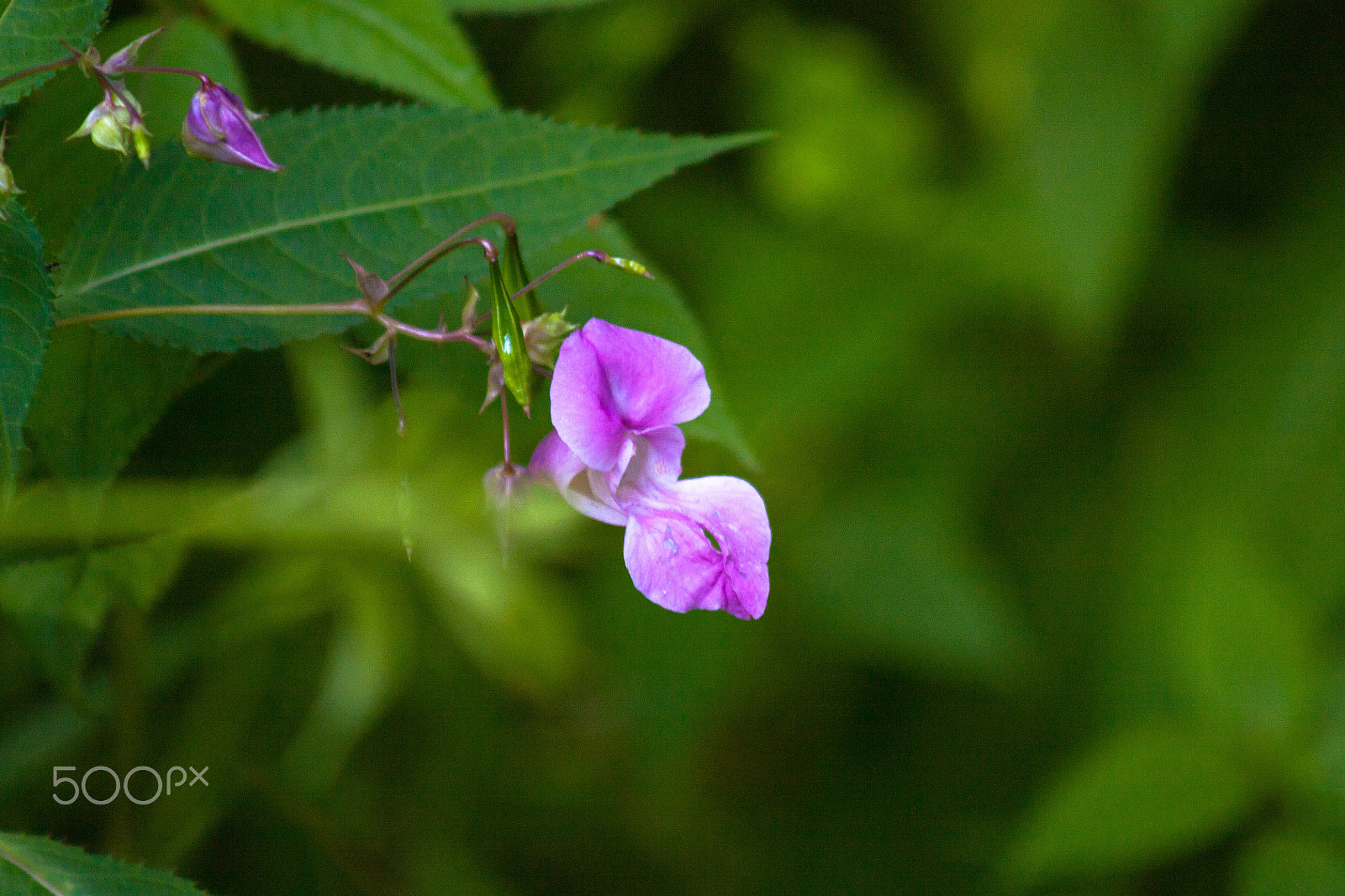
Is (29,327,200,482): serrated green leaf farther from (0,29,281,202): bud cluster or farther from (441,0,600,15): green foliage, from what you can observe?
(441,0,600,15): green foliage

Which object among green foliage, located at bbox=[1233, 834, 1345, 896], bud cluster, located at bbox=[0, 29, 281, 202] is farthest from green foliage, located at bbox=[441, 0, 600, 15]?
green foliage, located at bbox=[1233, 834, 1345, 896]

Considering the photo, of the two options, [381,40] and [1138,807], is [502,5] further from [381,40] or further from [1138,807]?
[1138,807]

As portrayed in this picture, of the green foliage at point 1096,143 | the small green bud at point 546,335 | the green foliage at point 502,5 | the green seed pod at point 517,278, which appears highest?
the green foliage at point 1096,143

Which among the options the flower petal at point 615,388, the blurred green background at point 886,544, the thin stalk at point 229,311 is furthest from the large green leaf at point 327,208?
the blurred green background at point 886,544

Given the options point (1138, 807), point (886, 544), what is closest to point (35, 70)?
point (1138, 807)

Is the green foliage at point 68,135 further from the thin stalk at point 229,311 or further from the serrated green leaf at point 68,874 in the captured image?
the serrated green leaf at point 68,874

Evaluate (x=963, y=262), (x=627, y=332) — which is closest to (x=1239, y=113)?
(x=963, y=262)

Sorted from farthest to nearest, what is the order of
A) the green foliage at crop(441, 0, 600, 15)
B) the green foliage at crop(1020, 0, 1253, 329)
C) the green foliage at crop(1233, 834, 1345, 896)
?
the green foliage at crop(1020, 0, 1253, 329), the green foliage at crop(1233, 834, 1345, 896), the green foliage at crop(441, 0, 600, 15)

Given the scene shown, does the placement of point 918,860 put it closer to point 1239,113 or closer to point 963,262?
point 963,262

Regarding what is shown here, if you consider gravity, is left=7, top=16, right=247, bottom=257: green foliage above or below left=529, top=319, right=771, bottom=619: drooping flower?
above
